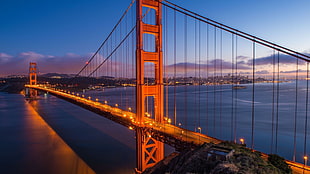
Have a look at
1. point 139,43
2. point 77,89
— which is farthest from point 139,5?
point 77,89

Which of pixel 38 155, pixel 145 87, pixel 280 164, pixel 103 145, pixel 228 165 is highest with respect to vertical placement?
pixel 145 87

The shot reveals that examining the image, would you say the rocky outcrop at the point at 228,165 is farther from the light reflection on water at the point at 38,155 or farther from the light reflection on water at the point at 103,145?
the light reflection on water at the point at 38,155

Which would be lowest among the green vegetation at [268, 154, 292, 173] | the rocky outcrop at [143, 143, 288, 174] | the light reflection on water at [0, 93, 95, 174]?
the light reflection on water at [0, 93, 95, 174]

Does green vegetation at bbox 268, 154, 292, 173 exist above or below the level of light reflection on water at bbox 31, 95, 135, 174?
above

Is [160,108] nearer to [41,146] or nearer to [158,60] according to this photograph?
[158,60]

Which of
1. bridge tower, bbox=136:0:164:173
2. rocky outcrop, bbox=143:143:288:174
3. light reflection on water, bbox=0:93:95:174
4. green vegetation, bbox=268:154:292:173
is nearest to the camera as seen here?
rocky outcrop, bbox=143:143:288:174

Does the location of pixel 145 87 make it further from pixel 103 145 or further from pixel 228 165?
pixel 103 145

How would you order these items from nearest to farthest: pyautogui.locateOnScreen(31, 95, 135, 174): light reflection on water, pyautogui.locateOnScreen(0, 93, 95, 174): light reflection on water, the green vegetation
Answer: the green vegetation, pyautogui.locateOnScreen(0, 93, 95, 174): light reflection on water, pyautogui.locateOnScreen(31, 95, 135, 174): light reflection on water

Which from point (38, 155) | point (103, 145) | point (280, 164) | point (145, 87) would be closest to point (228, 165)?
point (280, 164)

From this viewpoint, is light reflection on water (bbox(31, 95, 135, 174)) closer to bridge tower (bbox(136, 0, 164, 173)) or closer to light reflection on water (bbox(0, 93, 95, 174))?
light reflection on water (bbox(0, 93, 95, 174))

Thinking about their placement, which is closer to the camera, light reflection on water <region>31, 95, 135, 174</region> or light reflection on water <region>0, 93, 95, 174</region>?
light reflection on water <region>0, 93, 95, 174</region>

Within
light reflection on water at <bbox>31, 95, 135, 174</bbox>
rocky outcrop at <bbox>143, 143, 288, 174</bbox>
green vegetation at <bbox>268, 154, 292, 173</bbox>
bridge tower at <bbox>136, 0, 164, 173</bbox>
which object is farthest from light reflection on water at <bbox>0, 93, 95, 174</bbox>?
green vegetation at <bbox>268, 154, 292, 173</bbox>
